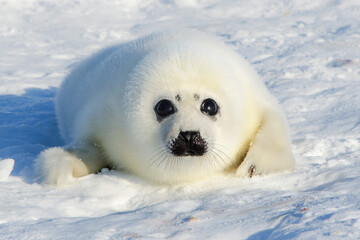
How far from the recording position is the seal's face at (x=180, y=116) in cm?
307

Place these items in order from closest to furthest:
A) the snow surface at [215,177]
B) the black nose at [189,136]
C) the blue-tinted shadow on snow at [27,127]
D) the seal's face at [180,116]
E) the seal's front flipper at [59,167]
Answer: the snow surface at [215,177]
the black nose at [189,136]
the seal's face at [180,116]
the seal's front flipper at [59,167]
the blue-tinted shadow on snow at [27,127]

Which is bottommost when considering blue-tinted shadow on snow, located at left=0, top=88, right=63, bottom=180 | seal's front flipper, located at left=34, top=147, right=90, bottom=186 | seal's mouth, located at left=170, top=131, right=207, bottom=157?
seal's front flipper, located at left=34, top=147, right=90, bottom=186

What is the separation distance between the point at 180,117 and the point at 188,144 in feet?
0.55

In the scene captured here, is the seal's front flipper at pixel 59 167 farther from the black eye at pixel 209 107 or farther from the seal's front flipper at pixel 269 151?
the seal's front flipper at pixel 269 151

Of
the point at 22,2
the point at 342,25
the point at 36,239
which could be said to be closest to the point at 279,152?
the point at 36,239

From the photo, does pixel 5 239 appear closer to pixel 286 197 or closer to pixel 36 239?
pixel 36 239

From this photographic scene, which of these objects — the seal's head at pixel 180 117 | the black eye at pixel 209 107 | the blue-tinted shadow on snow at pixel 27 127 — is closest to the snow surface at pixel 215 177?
the blue-tinted shadow on snow at pixel 27 127

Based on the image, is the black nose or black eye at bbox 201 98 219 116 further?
black eye at bbox 201 98 219 116

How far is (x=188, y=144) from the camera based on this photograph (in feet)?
9.80

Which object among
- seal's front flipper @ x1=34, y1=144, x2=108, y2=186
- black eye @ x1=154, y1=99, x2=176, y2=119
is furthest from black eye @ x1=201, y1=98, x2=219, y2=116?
seal's front flipper @ x1=34, y1=144, x2=108, y2=186

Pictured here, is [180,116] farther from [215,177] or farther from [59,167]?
[59,167]

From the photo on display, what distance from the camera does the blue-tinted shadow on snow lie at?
3.66 metres

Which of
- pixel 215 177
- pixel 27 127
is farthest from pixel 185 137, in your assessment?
pixel 27 127

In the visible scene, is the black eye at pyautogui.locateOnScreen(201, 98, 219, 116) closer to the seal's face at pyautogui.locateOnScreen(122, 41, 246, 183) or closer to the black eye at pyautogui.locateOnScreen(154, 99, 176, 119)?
the seal's face at pyautogui.locateOnScreen(122, 41, 246, 183)
